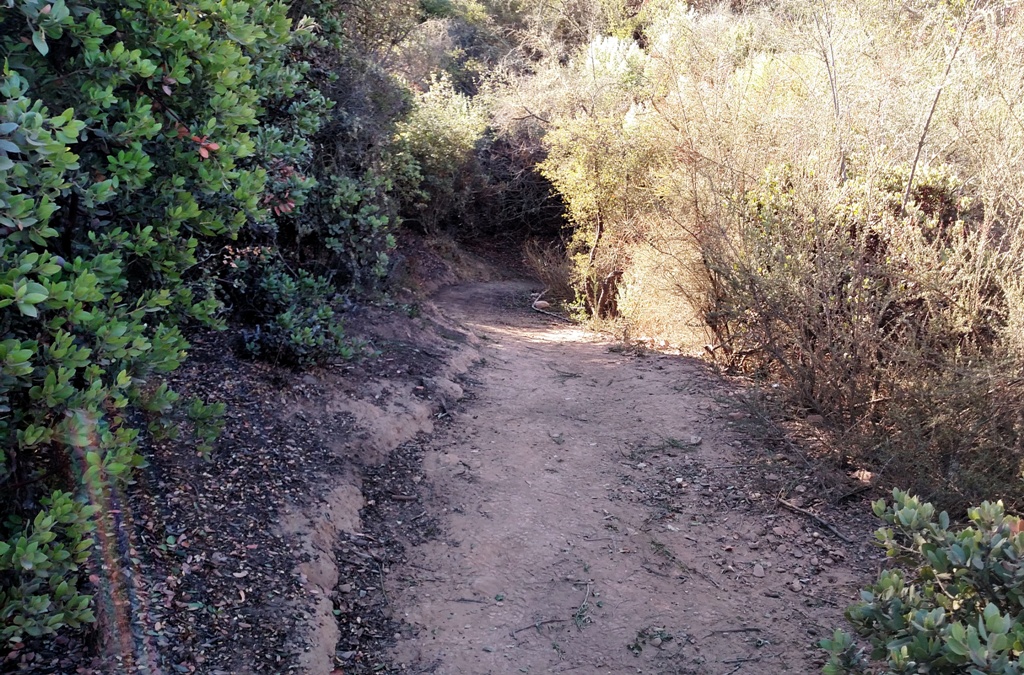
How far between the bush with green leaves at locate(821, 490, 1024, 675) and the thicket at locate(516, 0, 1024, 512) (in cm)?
227

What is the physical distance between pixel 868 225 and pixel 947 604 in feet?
12.5

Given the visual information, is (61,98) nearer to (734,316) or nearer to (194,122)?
(194,122)

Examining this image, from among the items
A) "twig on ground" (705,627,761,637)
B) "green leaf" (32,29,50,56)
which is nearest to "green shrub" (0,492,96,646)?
"green leaf" (32,29,50,56)

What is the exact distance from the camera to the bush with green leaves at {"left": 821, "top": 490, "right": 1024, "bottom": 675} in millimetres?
1840

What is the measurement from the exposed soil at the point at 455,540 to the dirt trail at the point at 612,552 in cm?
2

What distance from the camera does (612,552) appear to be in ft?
16.0

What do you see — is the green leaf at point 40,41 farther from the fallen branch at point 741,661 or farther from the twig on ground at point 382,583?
the fallen branch at point 741,661

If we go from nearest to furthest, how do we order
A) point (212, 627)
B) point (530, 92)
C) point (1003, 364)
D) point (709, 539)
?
1. point (212, 627)
2. point (1003, 364)
3. point (709, 539)
4. point (530, 92)

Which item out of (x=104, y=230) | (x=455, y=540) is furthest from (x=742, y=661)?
(x=104, y=230)

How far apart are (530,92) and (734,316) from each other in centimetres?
1332

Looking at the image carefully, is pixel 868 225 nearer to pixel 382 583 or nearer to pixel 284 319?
pixel 382 583

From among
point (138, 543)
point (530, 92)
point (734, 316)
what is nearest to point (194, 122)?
point (138, 543)

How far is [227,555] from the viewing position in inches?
152

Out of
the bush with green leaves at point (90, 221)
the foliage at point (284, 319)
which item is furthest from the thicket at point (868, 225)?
the bush with green leaves at point (90, 221)
